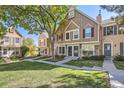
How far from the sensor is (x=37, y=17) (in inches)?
582

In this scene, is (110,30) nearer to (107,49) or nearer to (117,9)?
(107,49)

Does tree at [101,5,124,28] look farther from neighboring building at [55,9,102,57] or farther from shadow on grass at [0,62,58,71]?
neighboring building at [55,9,102,57]

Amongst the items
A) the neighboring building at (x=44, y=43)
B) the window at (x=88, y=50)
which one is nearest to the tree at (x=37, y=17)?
the neighboring building at (x=44, y=43)

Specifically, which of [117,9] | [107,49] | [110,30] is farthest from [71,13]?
[117,9]

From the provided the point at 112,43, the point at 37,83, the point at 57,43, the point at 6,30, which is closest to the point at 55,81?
the point at 37,83

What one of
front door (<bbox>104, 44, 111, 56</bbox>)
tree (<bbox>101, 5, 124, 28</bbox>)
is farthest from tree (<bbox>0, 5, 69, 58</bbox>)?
tree (<bbox>101, 5, 124, 28</bbox>)

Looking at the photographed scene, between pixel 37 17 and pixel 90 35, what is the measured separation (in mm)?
4621

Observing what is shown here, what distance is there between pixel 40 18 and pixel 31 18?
2.42 ft

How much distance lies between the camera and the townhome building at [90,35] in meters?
14.0

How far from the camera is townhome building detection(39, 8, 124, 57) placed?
14039 mm

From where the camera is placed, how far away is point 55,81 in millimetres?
6512

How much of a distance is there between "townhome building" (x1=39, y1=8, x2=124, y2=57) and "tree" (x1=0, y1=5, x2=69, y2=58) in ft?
3.89

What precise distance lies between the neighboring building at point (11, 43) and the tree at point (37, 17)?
720mm
